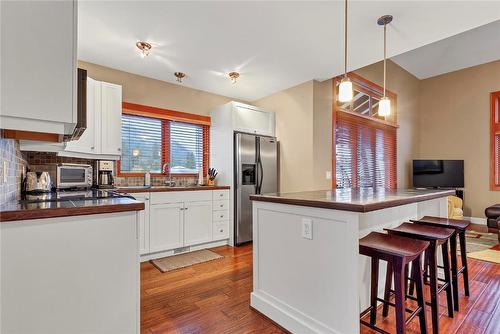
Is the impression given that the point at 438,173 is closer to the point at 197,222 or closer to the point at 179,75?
the point at 197,222

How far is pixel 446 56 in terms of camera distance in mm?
5324

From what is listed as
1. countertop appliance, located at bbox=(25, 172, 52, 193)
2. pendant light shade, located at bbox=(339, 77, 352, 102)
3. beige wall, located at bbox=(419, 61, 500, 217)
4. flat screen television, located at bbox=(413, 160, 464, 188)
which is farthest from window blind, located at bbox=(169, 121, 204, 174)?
beige wall, located at bbox=(419, 61, 500, 217)

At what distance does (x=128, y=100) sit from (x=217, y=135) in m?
1.40

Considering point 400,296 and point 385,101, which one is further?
point 385,101

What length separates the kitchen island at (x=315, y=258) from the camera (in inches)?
58.1

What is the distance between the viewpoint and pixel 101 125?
2.94 m

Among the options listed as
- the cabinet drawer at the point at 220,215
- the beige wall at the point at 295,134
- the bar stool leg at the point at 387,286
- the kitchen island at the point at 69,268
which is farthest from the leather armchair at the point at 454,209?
the kitchen island at the point at 69,268

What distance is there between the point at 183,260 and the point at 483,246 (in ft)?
14.4

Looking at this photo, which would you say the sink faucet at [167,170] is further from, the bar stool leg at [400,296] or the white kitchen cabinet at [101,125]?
the bar stool leg at [400,296]

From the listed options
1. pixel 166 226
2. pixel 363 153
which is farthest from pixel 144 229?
pixel 363 153

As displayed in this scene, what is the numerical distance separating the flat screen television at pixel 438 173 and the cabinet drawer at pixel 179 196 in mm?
5011

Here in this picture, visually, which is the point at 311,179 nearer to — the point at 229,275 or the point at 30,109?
the point at 229,275

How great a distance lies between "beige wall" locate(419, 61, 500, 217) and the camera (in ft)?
17.8

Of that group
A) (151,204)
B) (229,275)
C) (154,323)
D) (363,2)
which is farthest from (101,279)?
(363,2)
